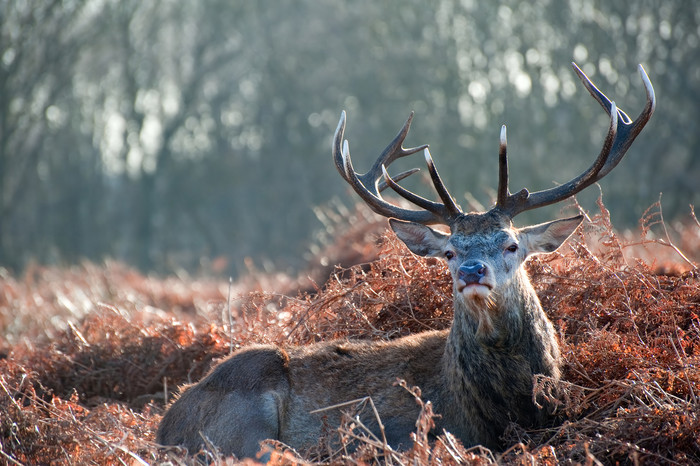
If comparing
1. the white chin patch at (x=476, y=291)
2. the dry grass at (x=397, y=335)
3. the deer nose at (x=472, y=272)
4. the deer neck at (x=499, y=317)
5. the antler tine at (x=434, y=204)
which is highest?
the antler tine at (x=434, y=204)

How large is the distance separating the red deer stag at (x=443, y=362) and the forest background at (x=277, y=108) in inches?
657

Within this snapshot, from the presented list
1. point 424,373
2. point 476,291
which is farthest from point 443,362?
point 476,291

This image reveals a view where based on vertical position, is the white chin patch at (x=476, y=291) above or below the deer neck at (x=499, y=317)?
above

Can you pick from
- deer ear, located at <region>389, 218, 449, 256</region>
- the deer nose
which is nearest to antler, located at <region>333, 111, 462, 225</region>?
deer ear, located at <region>389, 218, 449, 256</region>

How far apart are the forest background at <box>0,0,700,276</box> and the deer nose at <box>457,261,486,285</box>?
17.3m

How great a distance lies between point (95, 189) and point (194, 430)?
27.4 meters

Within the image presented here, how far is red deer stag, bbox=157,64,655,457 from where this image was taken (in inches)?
191

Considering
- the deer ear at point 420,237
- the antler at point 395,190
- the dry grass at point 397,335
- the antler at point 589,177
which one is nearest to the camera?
the dry grass at point 397,335

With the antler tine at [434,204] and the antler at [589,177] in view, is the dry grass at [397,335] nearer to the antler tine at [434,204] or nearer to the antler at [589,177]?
the antler at [589,177]

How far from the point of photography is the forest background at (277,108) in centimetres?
2175

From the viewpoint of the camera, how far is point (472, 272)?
4699 mm

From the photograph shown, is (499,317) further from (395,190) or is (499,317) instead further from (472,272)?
(395,190)

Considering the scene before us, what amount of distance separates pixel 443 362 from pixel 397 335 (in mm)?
1163

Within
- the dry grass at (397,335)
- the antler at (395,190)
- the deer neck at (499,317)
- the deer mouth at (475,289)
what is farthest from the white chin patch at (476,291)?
the antler at (395,190)
